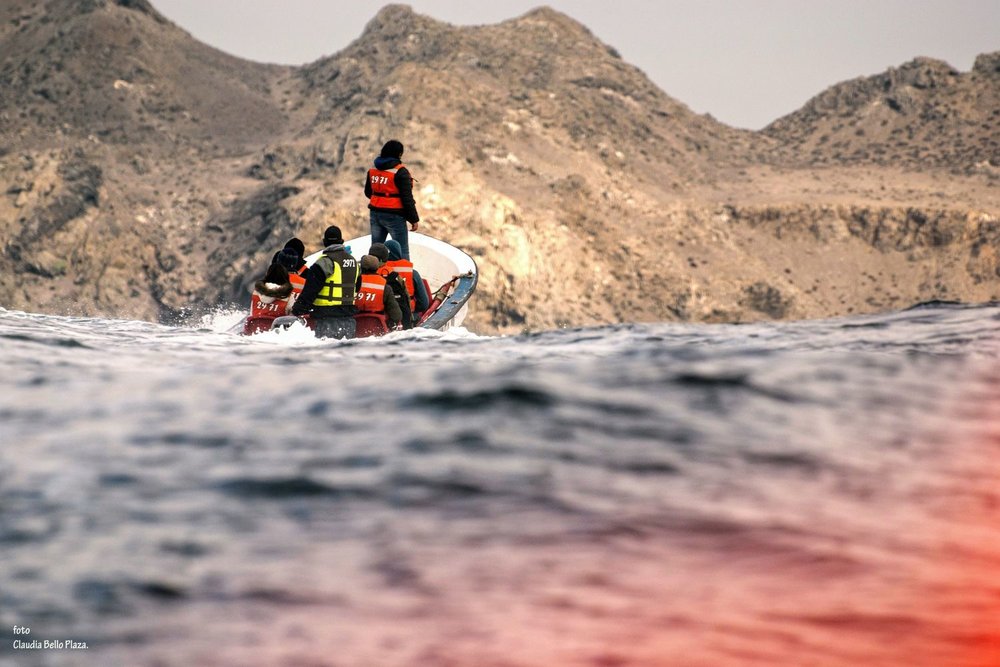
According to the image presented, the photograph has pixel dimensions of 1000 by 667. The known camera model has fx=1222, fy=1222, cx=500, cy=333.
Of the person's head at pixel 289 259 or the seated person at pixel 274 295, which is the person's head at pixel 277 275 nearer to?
the seated person at pixel 274 295

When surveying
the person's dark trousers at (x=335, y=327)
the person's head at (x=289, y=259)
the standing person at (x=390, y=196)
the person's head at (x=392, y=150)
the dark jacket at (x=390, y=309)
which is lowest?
the person's dark trousers at (x=335, y=327)

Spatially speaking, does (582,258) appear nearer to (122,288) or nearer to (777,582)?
(122,288)

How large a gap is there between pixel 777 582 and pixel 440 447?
2.48m

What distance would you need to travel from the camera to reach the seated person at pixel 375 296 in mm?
15586

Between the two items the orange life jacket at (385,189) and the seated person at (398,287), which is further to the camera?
the orange life jacket at (385,189)

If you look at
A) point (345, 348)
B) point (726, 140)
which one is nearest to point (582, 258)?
point (726, 140)

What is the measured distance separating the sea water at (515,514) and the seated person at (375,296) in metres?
5.99

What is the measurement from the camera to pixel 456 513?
579 centimetres

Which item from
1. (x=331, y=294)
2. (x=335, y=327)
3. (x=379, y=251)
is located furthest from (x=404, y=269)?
(x=335, y=327)

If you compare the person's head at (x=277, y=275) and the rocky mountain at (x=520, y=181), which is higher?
the rocky mountain at (x=520, y=181)

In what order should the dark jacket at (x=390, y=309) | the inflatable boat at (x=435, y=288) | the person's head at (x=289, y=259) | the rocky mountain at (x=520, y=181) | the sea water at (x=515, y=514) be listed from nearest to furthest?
the sea water at (x=515, y=514) < the inflatable boat at (x=435, y=288) < the dark jacket at (x=390, y=309) < the person's head at (x=289, y=259) < the rocky mountain at (x=520, y=181)

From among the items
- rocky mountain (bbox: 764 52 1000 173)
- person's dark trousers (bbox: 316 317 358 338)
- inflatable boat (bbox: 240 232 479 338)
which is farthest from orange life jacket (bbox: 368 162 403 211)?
rocky mountain (bbox: 764 52 1000 173)

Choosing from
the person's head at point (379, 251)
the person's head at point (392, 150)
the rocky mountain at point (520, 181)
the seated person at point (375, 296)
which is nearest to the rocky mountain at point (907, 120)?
the rocky mountain at point (520, 181)

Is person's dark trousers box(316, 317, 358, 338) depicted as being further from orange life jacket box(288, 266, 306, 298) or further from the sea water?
the sea water
